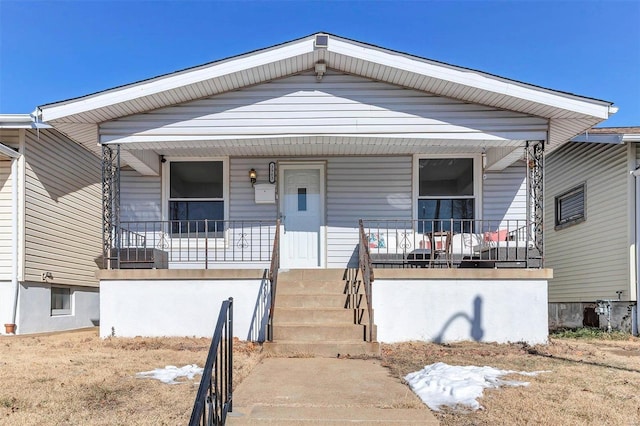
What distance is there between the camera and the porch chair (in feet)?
25.3

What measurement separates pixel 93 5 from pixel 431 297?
10937 millimetres

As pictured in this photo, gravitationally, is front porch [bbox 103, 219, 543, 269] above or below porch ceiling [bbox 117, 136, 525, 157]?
below

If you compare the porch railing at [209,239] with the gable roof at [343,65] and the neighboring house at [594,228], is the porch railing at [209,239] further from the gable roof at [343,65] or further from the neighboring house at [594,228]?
the neighboring house at [594,228]

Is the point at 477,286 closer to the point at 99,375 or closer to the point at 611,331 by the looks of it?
the point at 611,331

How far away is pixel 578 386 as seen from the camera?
4.32 m

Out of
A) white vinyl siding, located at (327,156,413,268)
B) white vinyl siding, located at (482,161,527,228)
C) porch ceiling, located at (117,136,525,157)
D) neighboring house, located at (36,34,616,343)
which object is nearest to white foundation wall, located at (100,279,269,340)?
neighboring house, located at (36,34,616,343)

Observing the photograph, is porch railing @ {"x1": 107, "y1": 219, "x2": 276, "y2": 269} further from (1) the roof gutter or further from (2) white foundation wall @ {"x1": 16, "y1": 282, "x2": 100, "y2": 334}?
(1) the roof gutter

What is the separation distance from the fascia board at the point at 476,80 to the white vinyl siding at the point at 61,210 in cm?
623

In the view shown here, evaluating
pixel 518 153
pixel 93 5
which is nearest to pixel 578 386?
pixel 518 153

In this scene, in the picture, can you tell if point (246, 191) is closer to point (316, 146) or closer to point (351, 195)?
point (316, 146)

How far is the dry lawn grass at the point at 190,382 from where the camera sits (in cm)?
349

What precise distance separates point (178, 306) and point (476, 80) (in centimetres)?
543

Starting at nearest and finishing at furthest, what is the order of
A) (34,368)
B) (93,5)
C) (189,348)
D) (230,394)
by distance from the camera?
1. (230,394)
2. (34,368)
3. (189,348)
4. (93,5)

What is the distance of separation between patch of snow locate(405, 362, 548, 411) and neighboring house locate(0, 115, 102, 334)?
24.9 feet
